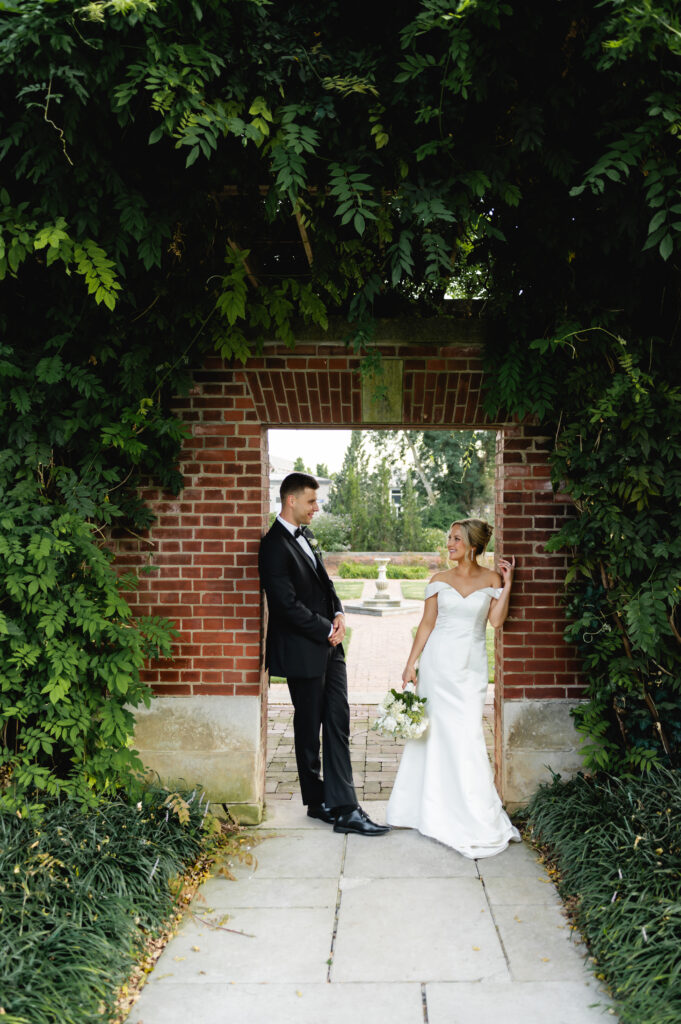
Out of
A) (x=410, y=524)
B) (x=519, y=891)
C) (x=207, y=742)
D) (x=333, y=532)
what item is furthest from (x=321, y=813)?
(x=410, y=524)

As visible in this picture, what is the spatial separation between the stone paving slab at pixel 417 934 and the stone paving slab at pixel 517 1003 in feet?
0.28

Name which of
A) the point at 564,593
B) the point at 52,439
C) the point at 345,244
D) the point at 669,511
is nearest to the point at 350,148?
the point at 345,244

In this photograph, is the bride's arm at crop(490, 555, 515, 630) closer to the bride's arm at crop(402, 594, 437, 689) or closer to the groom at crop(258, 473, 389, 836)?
the bride's arm at crop(402, 594, 437, 689)

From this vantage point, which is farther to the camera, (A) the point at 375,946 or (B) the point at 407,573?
(B) the point at 407,573

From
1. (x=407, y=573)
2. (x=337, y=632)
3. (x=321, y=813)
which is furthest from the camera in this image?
(x=407, y=573)

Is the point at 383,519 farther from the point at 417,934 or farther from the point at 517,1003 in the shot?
the point at 517,1003

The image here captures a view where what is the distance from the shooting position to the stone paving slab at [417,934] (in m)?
3.08

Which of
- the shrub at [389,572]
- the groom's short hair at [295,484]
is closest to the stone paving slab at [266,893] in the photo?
the groom's short hair at [295,484]

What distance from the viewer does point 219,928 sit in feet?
11.2

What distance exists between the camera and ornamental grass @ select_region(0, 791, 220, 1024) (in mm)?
2689

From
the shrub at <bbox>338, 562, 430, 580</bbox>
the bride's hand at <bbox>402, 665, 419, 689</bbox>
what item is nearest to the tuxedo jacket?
the bride's hand at <bbox>402, 665, 419, 689</bbox>

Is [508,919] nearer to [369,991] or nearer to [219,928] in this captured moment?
[369,991]

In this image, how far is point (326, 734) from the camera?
14.9 feet

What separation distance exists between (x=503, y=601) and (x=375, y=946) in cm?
197
